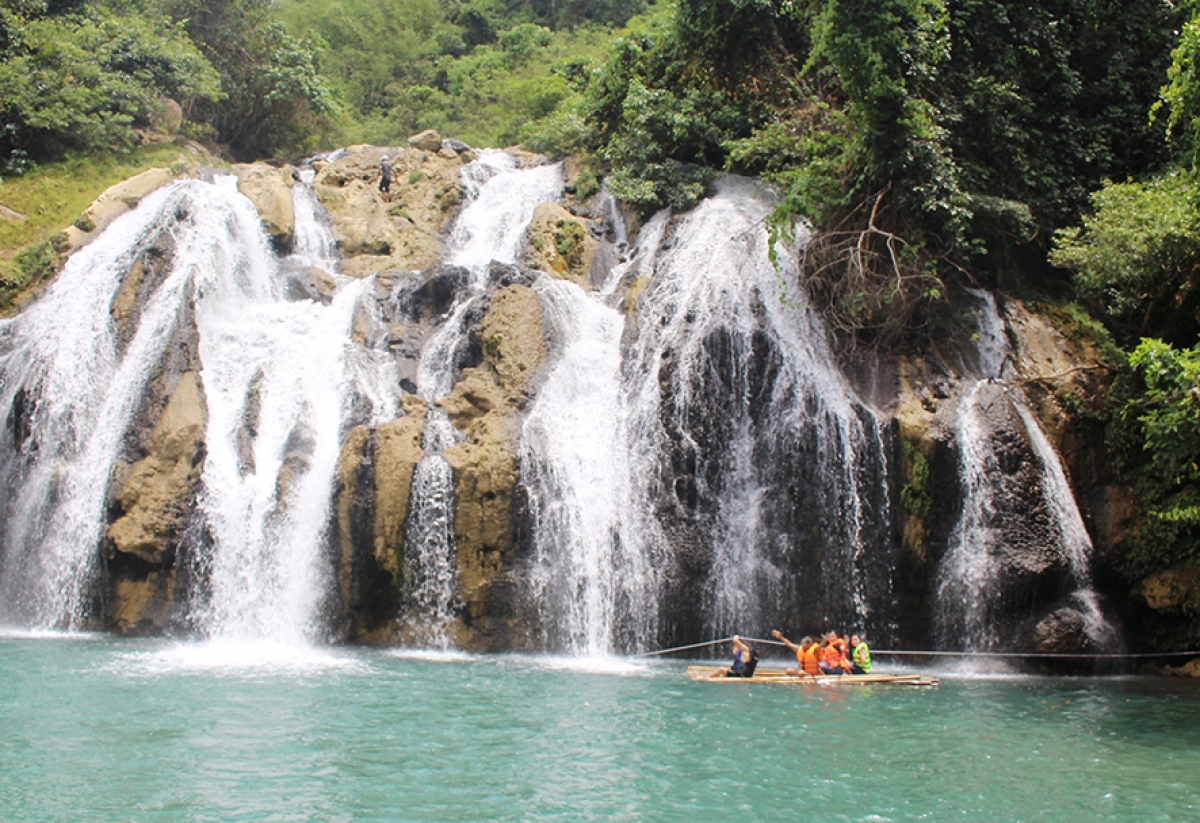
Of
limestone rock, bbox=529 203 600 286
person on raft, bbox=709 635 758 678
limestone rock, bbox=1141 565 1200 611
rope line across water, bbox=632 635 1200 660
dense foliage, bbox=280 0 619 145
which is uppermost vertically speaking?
dense foliage, bbox=280 0 619 145

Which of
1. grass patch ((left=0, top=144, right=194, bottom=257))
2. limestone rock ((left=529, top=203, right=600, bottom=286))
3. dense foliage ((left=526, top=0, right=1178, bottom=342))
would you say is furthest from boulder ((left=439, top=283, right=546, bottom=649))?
grass patch ((left=0, top=144, right=194, bottom=257))

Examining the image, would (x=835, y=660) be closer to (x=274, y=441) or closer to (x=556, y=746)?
(x=556, y=746)

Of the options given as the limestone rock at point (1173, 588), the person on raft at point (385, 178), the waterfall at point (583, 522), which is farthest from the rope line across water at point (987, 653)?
the person on raft at point (385, 178)

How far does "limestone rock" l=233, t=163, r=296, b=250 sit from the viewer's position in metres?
22.6

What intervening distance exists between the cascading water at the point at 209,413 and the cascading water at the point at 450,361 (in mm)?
1352

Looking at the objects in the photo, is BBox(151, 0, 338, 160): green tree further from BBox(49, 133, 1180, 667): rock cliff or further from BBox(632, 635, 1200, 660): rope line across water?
BBox(632, 635, 1200, 660): rope line across water

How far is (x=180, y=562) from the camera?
15.5 metres

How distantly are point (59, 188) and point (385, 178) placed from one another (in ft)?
26.1

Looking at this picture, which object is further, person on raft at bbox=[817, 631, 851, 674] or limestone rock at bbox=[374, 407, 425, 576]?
limestone rock at bbox=[374, 407, 425, 576]

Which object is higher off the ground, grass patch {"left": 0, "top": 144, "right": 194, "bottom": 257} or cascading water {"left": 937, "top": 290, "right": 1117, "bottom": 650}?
grass patch {"left": 0, "top": 144, "right": 194, "bottom": 257}

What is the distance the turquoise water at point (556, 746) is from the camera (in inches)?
289

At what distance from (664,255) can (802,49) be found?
7.13 metres

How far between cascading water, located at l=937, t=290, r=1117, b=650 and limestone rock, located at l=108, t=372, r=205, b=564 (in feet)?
41.3

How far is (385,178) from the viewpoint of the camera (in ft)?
84.8
